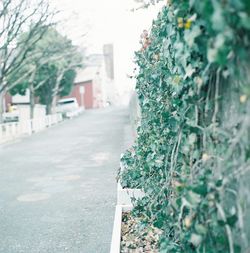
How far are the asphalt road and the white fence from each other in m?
3.86

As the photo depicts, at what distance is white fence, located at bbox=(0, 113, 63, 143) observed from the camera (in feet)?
57.5

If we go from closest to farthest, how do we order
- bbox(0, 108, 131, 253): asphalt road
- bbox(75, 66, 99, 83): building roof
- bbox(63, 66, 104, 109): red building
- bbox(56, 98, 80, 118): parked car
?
1. bbox(0, 108, 131, 253): asphalt road
2. bbox(56, 98, 80, 118): parked car
3. bbox(63, 66, 104, 109): red building
4. bbox(75, 66, 99, 83): building roof

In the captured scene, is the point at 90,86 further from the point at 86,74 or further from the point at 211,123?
the point at 211,123

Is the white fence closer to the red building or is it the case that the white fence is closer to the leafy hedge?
the leafy hedge

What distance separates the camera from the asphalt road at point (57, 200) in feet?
16.5

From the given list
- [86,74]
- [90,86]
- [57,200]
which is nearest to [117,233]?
[57,200]

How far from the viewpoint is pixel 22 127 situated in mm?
20312

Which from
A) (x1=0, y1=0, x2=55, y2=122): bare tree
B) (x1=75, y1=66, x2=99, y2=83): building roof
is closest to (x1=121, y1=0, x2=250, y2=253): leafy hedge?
(x1=0, y1=0, x2=55, y2=122): bare tree

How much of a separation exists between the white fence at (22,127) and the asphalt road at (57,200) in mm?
3862

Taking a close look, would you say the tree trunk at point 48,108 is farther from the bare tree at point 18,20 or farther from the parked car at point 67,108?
the bare tree at point 18,20

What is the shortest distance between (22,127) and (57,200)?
45.8ft

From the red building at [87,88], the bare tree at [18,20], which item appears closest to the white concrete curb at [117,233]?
the bare tree at [18,20]

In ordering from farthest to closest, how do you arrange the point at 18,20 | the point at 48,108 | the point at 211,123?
the point at 48,108 < the point at 18,20 < the point at 211,123

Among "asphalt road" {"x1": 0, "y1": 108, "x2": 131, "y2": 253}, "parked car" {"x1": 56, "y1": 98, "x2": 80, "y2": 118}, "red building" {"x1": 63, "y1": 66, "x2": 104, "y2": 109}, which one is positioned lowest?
"asphalt road" {"x1": 0, "y1": 108, "x2": 131, "y2": 253}
